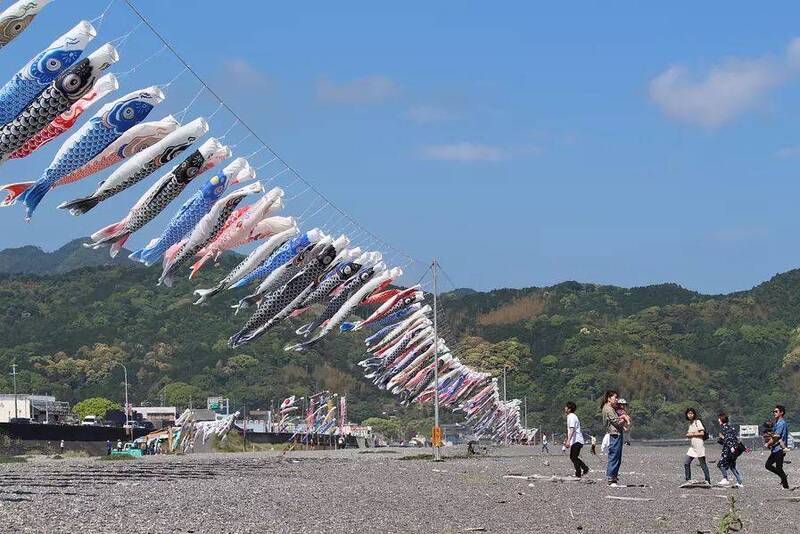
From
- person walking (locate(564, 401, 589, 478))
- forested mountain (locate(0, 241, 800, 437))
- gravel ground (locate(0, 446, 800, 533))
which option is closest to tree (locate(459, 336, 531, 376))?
forested mountain (locate(0, 241, 800, 437))

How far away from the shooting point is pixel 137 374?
168250mm

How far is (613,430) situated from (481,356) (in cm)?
12067

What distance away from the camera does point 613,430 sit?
19.3 metres

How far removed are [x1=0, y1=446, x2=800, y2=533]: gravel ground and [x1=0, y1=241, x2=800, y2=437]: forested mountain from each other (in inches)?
4035

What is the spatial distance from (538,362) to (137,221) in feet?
480

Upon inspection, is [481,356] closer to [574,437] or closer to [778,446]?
[574,437]

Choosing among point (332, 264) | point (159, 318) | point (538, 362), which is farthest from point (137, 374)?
point (332, 264)

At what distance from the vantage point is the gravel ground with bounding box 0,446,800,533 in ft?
41.0

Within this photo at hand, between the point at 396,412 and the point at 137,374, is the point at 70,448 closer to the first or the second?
the point at 396,412

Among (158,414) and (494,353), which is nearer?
(158,414)

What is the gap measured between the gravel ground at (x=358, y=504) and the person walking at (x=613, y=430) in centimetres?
31

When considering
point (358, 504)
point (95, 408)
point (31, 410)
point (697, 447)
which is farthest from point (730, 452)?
point (95, 408)

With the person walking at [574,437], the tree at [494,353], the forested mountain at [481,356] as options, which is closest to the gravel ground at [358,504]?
the person walking at [574,437]

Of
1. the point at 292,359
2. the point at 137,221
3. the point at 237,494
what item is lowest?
the point at 237,494
